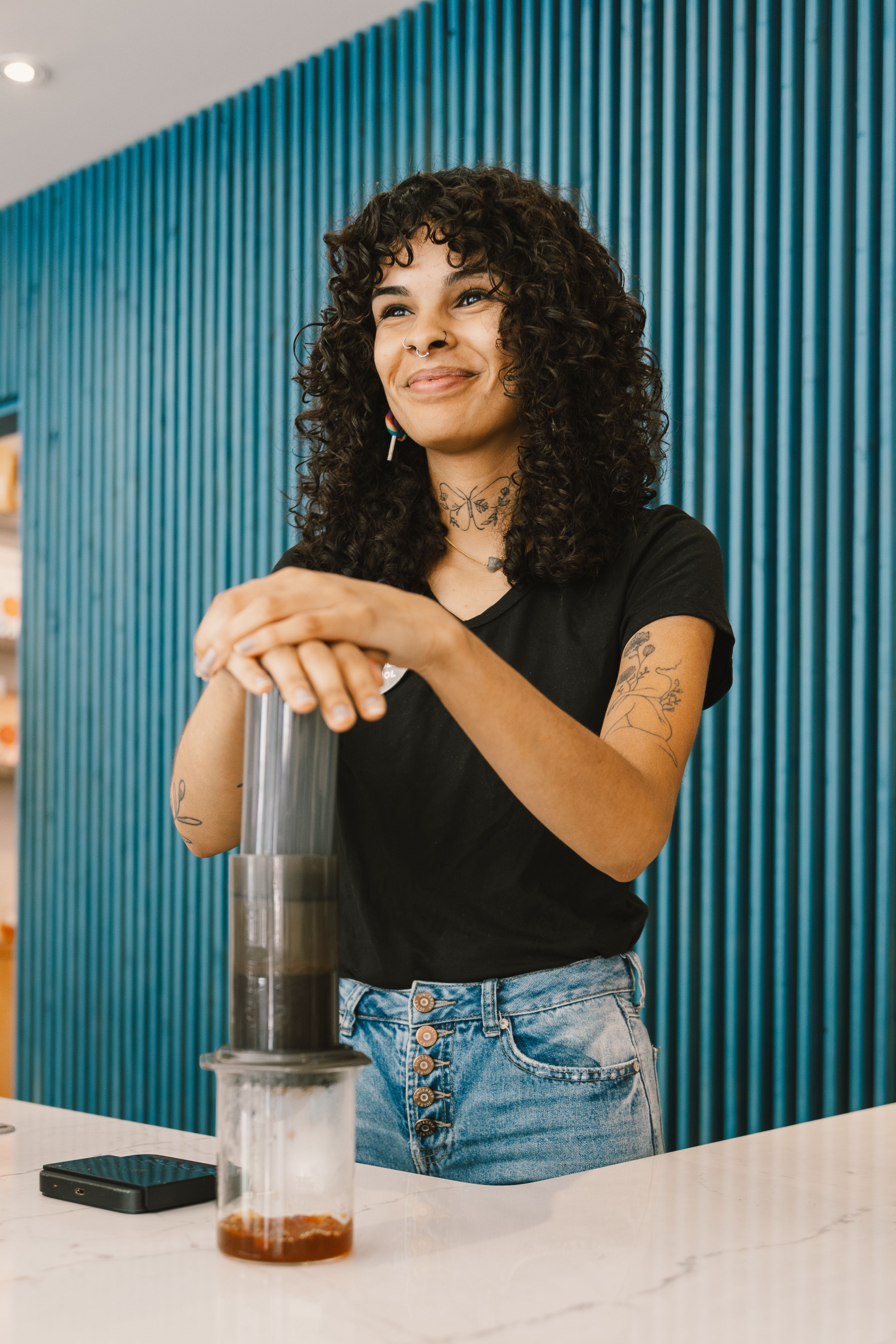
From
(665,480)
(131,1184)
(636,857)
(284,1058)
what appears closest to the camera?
(284,1058)

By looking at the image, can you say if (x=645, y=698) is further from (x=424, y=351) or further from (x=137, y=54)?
(x=137, y=54)

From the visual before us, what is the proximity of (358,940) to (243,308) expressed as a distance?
2.90 meters

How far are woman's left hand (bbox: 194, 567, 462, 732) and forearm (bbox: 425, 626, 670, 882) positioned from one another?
0.09 meters

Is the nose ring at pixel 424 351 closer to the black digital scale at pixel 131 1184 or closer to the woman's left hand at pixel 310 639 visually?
the woman's left hand at pixel 310 639

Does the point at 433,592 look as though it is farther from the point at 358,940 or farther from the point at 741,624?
the point at 741,624

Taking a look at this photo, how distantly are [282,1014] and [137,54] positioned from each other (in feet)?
11.8

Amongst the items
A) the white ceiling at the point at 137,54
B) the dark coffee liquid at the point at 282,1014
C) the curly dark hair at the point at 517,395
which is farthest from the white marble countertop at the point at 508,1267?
the white ceiling at the point at 137,54

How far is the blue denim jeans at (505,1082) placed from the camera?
1.34 metres

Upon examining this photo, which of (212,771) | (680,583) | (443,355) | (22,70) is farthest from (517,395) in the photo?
(22,70)

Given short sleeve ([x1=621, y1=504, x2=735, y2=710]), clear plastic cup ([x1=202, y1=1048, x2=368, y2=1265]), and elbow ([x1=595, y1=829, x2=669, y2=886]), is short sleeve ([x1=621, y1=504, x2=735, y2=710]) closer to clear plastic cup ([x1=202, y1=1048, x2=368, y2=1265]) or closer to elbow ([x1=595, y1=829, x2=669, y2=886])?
elbow ([x1=595, y1=829, x2=669, y2=886])

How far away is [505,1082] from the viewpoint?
134 centimetres

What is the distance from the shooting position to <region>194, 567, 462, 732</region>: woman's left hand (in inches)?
35.5

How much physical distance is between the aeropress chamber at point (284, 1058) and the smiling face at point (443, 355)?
0.75 m

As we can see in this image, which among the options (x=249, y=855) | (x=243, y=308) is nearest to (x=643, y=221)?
(x=243, y=308)
